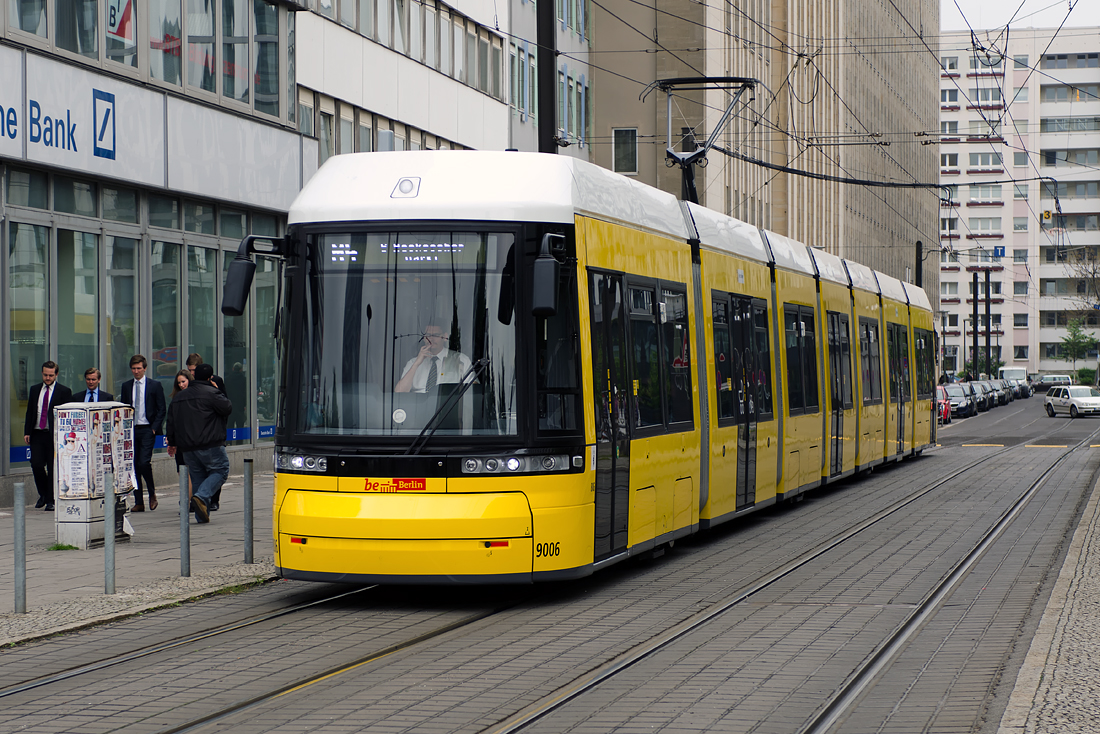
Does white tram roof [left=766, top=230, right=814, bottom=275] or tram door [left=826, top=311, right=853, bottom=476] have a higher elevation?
white tram roof [left=766, top=230, right=814, bottom=275]

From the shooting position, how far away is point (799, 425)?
1891cm

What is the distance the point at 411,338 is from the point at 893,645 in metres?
3.66

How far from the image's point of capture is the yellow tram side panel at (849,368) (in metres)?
20.8

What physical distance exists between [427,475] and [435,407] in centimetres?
45

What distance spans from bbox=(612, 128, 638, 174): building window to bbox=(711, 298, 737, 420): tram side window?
130ft

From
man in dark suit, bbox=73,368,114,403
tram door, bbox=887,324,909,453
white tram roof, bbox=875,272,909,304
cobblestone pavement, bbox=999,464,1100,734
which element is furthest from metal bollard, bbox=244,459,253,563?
tram door, bbox=887,324,909,453

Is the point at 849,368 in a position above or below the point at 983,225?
below

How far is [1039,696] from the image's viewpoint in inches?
285

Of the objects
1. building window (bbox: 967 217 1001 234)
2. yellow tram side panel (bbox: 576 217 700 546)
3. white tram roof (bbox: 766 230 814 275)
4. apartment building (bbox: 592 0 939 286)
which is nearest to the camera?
yellow tram side panel (bbox: 576 217 700 546)

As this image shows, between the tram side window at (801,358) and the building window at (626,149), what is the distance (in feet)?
116

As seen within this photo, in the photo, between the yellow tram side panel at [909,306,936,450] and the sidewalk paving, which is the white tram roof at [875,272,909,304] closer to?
the yellow tram side panel at [909,306,936,450]

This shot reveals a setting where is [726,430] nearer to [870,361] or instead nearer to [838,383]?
[838,383]

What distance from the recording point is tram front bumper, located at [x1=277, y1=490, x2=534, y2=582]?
10.3 m

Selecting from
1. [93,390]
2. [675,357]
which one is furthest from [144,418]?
[675,357]
